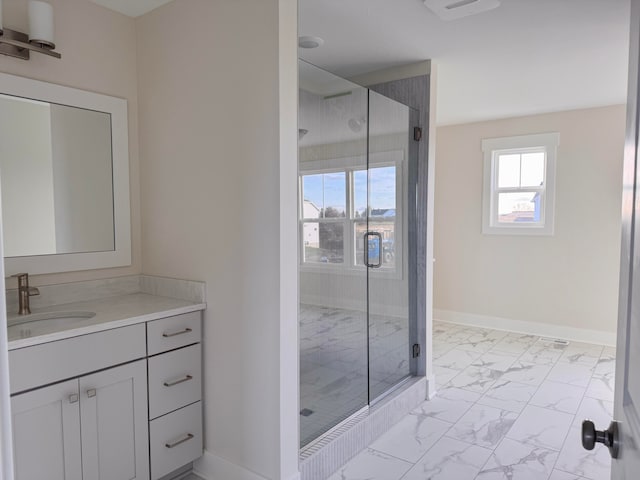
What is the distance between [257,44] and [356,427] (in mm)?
2083

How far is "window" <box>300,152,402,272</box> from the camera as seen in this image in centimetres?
238

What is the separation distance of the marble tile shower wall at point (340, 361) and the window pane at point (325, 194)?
56 cm

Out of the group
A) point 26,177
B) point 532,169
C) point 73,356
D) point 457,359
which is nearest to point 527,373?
point 457,359

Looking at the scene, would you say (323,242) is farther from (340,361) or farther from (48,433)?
(48,433)

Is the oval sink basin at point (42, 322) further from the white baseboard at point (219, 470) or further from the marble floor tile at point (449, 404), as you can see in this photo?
the marble floor tile at point (449, 404)

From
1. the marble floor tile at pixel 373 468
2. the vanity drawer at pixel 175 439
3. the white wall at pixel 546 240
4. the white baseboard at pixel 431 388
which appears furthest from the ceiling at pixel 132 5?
the white wall at pixel 546 240

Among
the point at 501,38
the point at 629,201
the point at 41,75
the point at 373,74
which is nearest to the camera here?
the point at 629,201

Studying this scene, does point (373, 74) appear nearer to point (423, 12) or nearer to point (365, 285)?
point (423, 12)

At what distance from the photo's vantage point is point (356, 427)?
244 cm

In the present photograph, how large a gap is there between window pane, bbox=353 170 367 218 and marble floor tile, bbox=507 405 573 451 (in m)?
1.68

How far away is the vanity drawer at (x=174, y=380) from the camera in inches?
77.1

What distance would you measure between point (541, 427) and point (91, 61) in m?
3.46

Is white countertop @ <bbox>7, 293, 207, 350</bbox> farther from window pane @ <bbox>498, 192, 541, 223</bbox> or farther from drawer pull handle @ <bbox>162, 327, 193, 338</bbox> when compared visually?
window pane @ <bbox>498, 192, 541, 223</bbox>

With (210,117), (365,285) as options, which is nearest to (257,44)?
(210,117)
